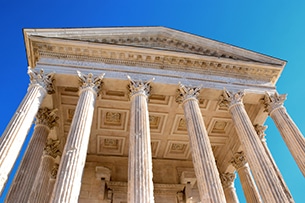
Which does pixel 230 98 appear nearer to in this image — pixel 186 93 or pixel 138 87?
pixel 186 93

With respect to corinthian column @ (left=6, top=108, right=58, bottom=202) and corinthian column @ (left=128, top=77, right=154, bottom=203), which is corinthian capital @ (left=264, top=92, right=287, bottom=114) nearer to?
corinthian column @ (left=128, top=77, right=154, bottom=203)

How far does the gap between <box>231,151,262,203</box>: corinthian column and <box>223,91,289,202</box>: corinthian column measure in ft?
15.7

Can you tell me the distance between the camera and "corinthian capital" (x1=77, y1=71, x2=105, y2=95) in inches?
556

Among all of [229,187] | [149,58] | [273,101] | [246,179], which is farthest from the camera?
[229,187]

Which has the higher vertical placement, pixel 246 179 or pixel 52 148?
pixel 52 148

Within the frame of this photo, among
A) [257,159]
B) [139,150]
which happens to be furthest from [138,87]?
[257,159]

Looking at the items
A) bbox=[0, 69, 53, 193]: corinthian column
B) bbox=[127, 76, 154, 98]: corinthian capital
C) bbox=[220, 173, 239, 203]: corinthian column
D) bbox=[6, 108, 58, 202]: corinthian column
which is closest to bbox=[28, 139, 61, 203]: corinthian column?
bbox=[6, 108, 58, 202]: corinthian column

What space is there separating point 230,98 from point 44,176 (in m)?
11.4

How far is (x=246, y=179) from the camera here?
17172 millimetres

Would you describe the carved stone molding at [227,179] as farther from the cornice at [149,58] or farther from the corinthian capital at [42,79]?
A: the corinthian capital at [42,79]

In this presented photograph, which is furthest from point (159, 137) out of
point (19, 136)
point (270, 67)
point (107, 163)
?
point (19, 136)

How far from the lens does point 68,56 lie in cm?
1552

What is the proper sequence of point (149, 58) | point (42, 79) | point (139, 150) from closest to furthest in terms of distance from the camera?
1. point (139, 150)
2. point (42, 79)
3. point (149, 58)

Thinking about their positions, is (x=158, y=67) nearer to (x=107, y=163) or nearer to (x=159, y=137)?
(x=159, y=137)
